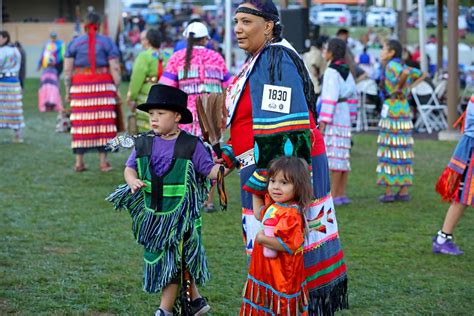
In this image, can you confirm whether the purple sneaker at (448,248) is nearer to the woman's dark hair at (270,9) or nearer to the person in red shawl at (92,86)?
the woman's dark hair at (270,9)

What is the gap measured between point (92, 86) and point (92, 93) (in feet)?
0.31

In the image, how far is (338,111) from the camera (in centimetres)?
945

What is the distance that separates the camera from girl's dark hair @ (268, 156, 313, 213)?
393 cm

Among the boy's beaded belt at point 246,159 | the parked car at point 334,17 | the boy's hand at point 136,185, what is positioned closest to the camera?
the boy's beaded belt at point 246,159

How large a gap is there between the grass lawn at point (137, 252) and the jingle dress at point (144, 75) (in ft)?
3.13

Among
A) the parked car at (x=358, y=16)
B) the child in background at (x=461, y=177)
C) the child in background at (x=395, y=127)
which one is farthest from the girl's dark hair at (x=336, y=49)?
the parked car at (x=358, y=16)

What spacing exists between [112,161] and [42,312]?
749 centimetres

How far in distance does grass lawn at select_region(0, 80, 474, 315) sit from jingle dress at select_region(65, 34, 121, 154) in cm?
53

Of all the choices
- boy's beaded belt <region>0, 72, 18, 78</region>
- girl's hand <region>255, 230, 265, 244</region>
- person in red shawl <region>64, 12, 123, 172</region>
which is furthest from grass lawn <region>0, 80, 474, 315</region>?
boy's beaded belt <region>0, 72, 18, 78</region>

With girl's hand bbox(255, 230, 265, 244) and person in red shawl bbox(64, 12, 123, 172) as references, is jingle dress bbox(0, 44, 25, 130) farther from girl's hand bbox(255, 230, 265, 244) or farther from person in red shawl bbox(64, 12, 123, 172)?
girl's hand bbox(255, 230, 265, 244)

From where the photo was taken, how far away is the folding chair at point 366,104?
1683 centimetres

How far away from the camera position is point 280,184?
4.02 m

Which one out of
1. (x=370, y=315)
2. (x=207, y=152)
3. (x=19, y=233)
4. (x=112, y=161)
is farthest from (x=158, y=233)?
(x=112, y=161)

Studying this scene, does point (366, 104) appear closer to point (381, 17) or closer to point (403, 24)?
point (403, 24)
